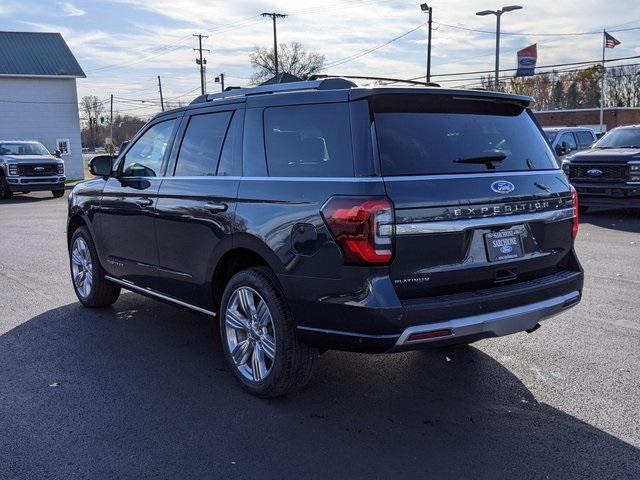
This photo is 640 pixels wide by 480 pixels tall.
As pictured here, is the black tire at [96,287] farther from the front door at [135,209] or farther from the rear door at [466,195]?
the rear door at [466,195]

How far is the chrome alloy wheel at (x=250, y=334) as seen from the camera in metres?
4.21

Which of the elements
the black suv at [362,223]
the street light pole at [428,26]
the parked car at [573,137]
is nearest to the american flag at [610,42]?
the street light pole at [428,26]

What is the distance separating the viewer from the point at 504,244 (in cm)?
389

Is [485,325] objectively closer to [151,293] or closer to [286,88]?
[286,88]

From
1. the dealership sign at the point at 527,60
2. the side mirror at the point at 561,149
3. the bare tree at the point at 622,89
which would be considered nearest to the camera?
the side mirror at the point at 561,149

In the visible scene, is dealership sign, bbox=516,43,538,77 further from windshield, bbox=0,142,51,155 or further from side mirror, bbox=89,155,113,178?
side mirror, bbox=89,155,113,178

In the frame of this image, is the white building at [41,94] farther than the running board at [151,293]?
Yes

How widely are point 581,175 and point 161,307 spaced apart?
33.7 ft

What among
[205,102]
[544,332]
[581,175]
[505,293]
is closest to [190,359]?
[205,102]

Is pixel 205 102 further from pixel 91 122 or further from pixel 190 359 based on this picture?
pixel 91 122

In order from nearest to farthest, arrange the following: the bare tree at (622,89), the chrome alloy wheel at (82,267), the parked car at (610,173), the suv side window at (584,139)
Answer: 1. the chrome alloy wheel at (82,267)
2. the parked car at (610,173)
3. the suv side window at (584,139)
4. the bare tree at (622,89)

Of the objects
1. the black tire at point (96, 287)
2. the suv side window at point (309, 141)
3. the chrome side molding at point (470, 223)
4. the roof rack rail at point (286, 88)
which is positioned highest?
the roof rack rail at point (286, 88)

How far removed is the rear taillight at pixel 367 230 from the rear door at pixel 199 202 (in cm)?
108

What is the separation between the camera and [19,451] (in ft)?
11.8
